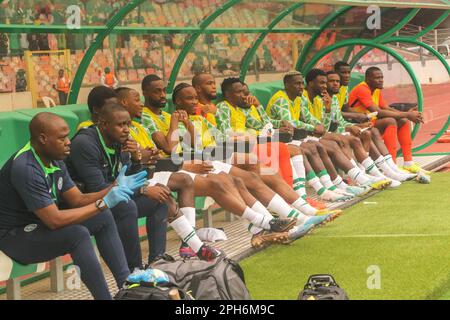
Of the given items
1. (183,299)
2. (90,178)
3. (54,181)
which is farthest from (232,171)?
(183,299)

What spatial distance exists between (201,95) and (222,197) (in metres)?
1.30

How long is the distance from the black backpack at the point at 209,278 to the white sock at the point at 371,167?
180 inches

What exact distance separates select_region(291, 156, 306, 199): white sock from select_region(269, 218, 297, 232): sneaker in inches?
48.0

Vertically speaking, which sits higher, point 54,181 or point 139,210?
point 54,181

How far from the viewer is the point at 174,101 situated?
22.9 ft

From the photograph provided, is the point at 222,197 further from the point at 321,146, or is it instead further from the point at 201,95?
the point at 321,146

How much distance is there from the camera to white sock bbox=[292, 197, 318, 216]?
7109 mm

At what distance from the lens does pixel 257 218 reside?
644cm

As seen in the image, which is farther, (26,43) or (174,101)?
(174,101)

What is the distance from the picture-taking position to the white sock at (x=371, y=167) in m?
9.15

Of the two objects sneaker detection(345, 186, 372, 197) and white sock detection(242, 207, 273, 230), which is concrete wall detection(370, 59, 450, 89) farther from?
white sock detection(242, 207, 273, 230)

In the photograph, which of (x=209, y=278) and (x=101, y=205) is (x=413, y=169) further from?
(x=101, y=205)

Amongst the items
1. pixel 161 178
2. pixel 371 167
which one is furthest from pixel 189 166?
pixel 371 167

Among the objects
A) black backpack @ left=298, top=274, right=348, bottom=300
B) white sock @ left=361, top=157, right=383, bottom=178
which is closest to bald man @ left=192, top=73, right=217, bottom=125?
white sock @ left=361, top=157, right=383, bottom=178
